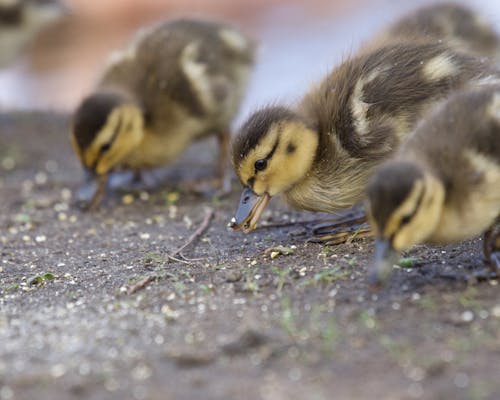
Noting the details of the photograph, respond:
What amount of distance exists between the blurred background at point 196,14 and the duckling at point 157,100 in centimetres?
259

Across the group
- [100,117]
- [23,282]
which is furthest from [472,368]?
[100,117]

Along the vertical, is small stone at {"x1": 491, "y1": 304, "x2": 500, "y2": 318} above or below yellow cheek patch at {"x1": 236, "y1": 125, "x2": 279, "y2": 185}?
below

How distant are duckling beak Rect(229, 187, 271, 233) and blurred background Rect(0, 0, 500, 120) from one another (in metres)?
4.15

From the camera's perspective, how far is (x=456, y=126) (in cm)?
294

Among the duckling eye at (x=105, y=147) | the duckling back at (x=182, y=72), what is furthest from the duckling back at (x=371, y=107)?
the duckling eye at (x=105, y=147)

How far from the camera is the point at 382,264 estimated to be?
9.04 ft

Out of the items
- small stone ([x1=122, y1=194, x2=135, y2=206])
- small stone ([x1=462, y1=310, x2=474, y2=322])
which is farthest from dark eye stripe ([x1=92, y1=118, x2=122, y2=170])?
small stone ([x1=462, y1=310, x2=474, y2=322])

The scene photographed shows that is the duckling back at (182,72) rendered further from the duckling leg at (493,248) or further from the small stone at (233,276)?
the duckling leg at (493,248)

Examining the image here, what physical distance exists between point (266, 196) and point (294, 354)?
4.39 ft

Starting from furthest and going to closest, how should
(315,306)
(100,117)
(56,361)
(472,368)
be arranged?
(100,117) → (315,306) → (56,361) → (472,368)

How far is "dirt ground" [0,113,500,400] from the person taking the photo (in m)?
2.39

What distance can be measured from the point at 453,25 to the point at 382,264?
2.78 metres

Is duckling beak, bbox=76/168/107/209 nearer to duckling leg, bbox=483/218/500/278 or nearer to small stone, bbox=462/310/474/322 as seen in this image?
duckling leg, bbox=483/218/500/278

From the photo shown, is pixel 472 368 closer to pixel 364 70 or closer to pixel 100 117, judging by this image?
pixel 364 70
